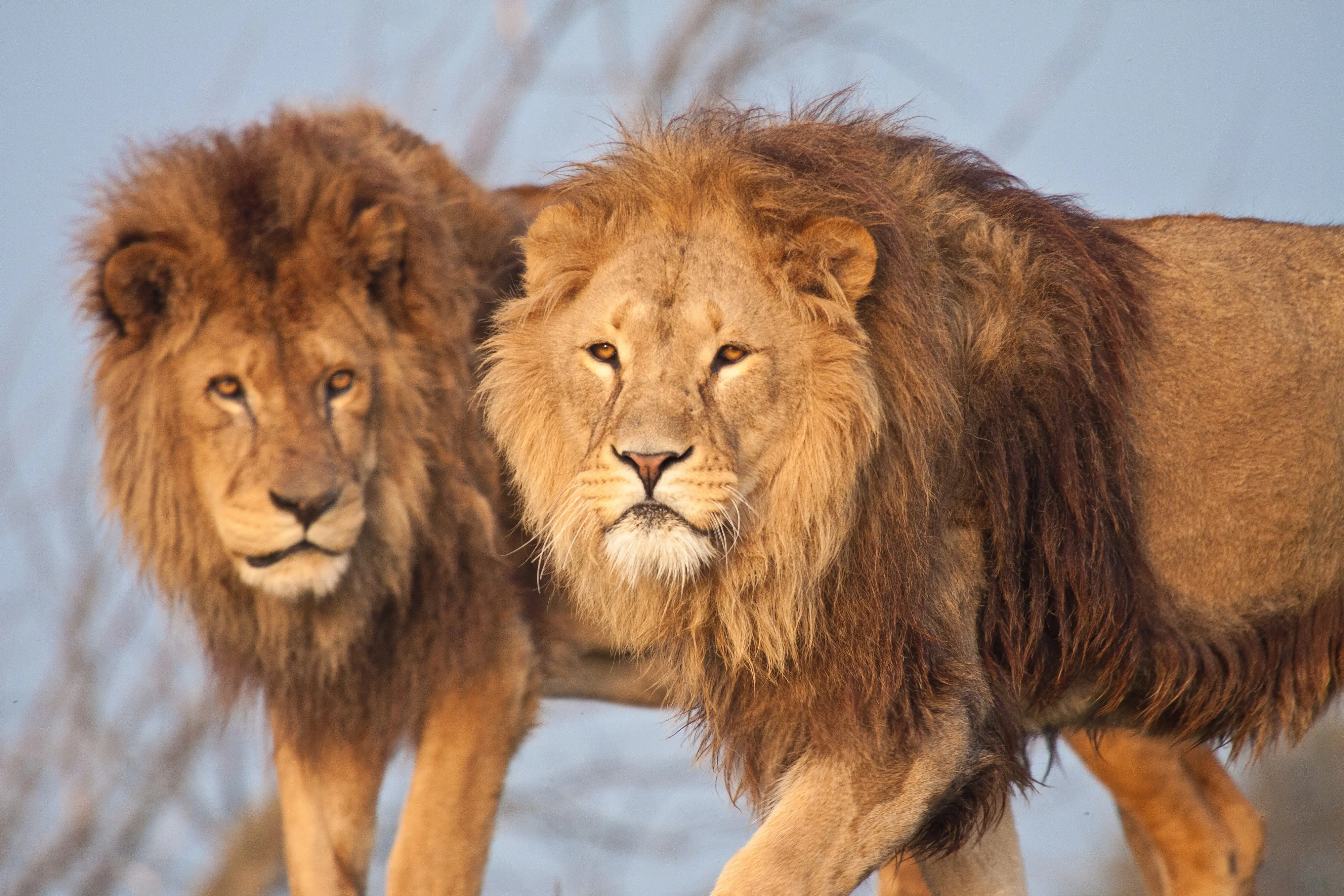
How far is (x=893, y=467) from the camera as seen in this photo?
13.3 ft

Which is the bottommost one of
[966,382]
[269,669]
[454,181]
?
[269,669]

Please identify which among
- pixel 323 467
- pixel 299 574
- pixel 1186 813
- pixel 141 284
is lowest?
pixel 1186 813

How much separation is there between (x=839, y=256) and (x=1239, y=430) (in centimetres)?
149

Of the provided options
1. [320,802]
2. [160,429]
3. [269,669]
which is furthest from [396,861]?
[160,429]

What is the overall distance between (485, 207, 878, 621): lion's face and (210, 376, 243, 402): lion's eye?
1.40 m

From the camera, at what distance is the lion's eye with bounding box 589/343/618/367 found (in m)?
4.05

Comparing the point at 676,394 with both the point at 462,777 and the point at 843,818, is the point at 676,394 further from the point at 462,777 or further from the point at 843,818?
the point at 462,777

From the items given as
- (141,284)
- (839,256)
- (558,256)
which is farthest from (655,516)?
(141,284)

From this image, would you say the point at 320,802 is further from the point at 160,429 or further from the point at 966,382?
the point at 966,382

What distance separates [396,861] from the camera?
5.37 metres

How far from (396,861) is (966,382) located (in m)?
2.50

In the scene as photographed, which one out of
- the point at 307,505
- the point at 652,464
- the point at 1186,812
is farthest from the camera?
the point at 1186,812

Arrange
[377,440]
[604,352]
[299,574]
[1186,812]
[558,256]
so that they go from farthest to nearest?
[1186,812], [377,440], [299,574], [558,256], [604,352]

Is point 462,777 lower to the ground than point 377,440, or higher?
lower
